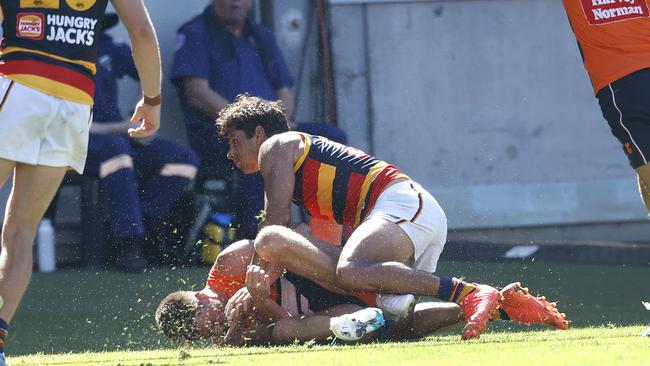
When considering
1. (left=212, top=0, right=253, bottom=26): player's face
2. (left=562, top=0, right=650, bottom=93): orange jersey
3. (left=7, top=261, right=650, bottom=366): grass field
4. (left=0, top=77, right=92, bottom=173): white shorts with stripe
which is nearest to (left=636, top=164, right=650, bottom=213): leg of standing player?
(left=562, top=0, right=650, bottom=93): orange jersey

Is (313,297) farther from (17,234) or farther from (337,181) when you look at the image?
(17,234)

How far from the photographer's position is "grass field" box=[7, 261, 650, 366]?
5508mm

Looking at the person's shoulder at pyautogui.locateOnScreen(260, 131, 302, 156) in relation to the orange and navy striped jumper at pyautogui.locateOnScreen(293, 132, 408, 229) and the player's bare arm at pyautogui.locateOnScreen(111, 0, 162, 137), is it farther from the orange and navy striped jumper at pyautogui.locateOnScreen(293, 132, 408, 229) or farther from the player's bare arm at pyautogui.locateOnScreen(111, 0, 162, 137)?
the player's bare arm at pyautogui.locateOnScreen(111, 0, 162, 137)

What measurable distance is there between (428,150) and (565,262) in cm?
172

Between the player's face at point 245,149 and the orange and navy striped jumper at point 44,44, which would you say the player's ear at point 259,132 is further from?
the orange and navy striped jumper at point 44,44

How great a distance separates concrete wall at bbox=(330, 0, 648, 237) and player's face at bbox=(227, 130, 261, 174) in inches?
189

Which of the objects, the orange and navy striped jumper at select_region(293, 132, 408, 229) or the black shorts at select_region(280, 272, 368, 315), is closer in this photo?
the black shorts at select_region(280, 272, 368, 315)

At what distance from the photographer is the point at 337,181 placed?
6.77m

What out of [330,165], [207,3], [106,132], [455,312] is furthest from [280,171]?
[207,3]

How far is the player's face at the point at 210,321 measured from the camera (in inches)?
257

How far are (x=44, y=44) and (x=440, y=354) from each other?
6.45ft

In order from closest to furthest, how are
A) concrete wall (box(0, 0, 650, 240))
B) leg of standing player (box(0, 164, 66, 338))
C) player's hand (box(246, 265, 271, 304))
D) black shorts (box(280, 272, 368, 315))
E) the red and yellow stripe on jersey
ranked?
leg of standing player (box(0, 164, 66, 338)) < the red and yellow stripe on jersey < player's hand (box(246, 265, 271, 304)) < black shorts (box(280, 272, 368, 315)) < concrete wall (box(0, 0, 650, 240))

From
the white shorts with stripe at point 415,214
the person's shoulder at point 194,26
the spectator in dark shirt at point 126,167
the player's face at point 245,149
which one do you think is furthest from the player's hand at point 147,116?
the person's shoulder at point 194,26

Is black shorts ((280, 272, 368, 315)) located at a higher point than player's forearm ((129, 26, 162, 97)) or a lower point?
lower
